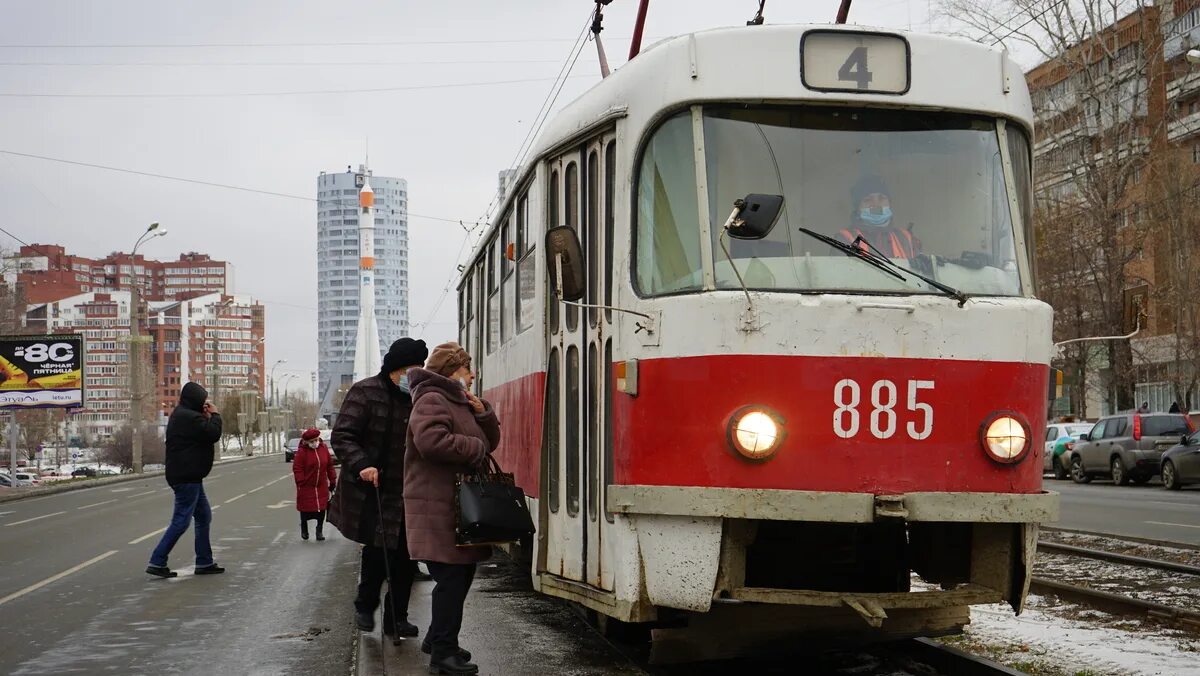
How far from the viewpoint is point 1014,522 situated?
618 centimetres

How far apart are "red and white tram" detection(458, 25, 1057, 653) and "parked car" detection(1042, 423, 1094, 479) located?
90.3 feet

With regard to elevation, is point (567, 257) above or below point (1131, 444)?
above

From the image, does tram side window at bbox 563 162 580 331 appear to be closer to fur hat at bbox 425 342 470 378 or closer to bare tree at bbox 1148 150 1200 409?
fur hat at bbox 425 342 470 378

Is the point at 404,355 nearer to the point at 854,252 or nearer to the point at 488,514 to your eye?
the point at 488,514

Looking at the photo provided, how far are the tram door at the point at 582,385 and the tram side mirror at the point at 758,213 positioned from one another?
1066mm

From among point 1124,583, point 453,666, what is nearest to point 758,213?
point 453,666

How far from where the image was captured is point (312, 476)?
55.4ft

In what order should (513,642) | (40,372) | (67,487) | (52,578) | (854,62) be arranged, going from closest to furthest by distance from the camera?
1. (854,62)
2. (513,642)
3. (52,578)
4. (40,372)
5. (67,487)

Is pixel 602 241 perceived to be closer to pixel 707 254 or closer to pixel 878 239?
Result: pixel 707 254

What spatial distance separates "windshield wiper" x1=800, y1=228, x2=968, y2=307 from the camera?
636cm

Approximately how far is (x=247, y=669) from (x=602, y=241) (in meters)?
3.34

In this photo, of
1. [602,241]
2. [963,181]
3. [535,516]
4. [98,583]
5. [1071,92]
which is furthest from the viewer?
[1071,92]

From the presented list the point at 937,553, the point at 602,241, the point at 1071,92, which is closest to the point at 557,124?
the point at 602,241

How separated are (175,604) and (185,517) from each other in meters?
1.59
